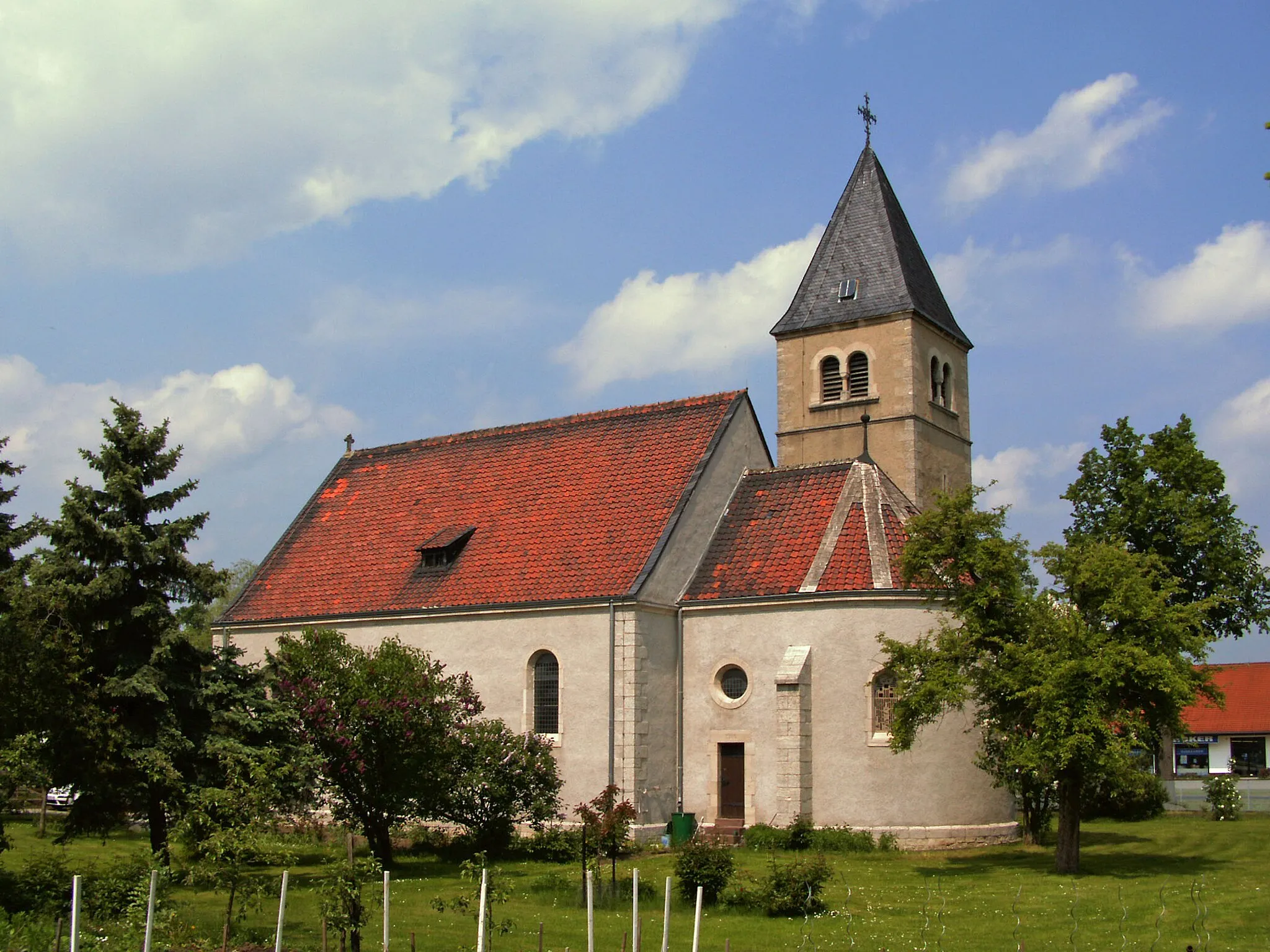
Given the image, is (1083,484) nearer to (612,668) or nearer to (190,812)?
(612,668)

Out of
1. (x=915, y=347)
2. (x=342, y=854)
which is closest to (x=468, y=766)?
(x=342, y=854)

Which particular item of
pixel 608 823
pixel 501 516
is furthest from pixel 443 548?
pixel 608 823

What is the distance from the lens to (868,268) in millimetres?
43219

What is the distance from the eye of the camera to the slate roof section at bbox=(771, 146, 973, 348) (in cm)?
4209

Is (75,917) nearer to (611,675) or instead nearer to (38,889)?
(38,889)

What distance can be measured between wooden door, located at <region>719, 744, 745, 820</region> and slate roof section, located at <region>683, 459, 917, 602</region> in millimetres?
3557

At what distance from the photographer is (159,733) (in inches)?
904

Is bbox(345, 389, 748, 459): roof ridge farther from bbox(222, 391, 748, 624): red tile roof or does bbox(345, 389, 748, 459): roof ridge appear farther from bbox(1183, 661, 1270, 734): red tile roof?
bbox(1183, 661, 1270, 734): red tile roof

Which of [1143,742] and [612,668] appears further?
[612,668]

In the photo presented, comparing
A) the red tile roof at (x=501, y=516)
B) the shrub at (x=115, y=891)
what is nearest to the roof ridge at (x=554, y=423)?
the red tile roof at (x=501, y=516)

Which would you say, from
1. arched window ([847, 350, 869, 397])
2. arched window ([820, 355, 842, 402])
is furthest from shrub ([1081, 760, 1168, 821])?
arched window ([820, 355, 842, 402])

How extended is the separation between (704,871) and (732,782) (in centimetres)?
1000

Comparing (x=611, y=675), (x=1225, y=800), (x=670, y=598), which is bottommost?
(x=1225, y=800)

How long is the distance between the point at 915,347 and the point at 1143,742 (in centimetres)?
1901
